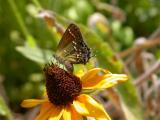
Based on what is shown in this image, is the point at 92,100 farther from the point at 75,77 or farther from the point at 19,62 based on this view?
the point at 19,62

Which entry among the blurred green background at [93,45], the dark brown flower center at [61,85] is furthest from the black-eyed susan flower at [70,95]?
the blurred green background at [93,45]

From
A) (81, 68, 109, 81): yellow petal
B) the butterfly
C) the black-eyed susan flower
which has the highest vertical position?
A: the butterfly

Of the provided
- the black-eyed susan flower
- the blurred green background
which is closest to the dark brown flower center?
the black-eyed susan flower

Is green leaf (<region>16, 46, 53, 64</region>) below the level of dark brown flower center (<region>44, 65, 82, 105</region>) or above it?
above

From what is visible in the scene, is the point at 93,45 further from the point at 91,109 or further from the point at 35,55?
the point at 91,109

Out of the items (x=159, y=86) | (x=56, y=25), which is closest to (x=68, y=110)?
(x=56, y=25)

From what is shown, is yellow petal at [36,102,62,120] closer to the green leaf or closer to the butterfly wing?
the butterfly wing
